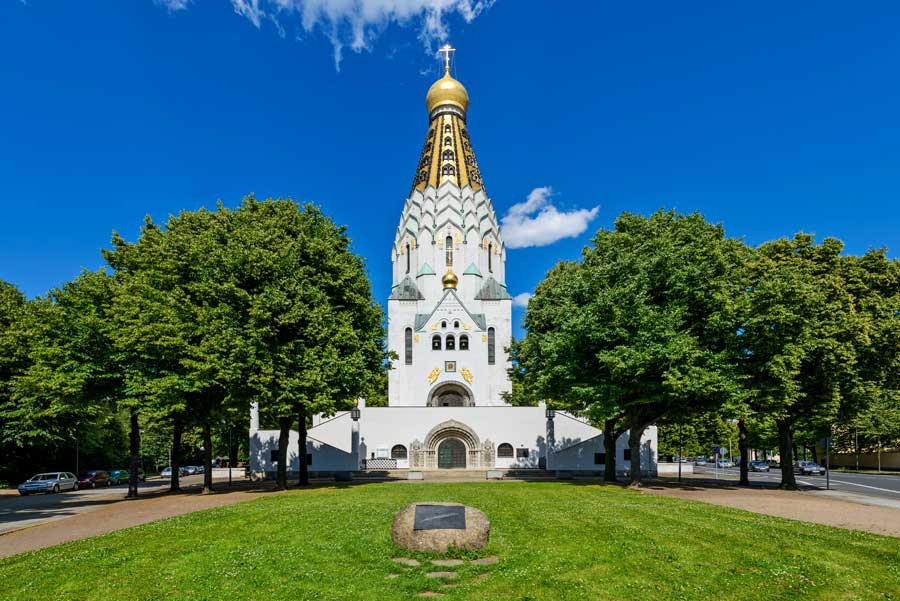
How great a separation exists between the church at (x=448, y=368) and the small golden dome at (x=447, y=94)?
113mm

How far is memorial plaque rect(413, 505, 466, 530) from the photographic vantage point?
10.7 m

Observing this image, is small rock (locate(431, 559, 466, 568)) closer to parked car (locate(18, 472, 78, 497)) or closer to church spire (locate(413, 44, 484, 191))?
parked car (locate(18, 472, 78, 497))

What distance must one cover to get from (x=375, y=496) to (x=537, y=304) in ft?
57.7

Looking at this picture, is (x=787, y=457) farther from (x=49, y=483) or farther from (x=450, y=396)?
(x=49, y=483)

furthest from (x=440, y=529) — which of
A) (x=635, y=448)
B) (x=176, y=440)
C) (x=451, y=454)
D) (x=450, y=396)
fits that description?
(x=450, y=396)

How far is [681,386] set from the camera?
2123cm

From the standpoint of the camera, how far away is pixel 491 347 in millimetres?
55094

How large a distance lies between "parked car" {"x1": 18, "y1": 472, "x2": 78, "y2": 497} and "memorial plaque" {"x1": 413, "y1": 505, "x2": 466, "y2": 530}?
29.6 m

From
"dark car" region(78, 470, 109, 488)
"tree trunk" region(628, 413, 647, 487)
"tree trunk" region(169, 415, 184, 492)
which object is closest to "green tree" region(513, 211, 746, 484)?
"tree trunk" region(628, 413, 647, 487)

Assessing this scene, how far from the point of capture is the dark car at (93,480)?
3660cm

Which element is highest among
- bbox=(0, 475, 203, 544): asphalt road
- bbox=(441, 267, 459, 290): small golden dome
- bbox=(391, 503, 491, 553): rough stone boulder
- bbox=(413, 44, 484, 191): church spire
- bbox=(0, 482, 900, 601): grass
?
bbox=(413, 44, 484, 191): church spire

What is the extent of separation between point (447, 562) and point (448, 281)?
48.8 m

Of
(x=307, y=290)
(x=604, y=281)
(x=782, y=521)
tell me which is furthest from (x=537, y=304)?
(x=782, y=521)

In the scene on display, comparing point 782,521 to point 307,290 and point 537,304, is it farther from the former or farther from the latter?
point 537,304
